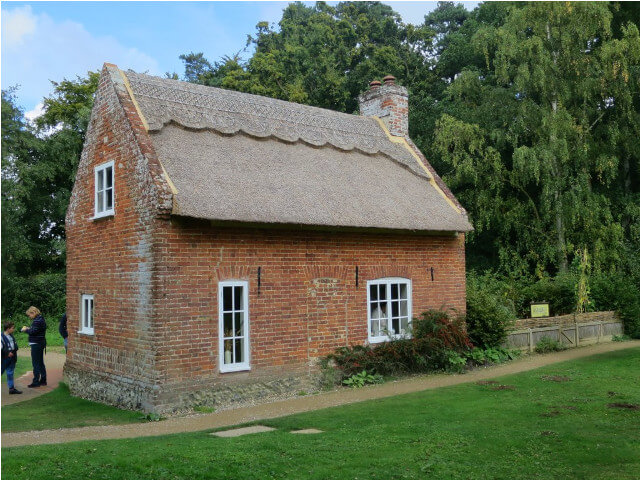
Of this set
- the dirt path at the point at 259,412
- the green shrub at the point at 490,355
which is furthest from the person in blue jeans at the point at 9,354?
the green shrub at the point at 490,355

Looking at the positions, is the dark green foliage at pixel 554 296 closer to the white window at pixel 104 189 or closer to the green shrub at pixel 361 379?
the green shrub at pixel 361 379

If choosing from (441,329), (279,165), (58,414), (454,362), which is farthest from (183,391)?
(454,362)

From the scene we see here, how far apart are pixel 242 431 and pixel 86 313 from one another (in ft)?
20.1

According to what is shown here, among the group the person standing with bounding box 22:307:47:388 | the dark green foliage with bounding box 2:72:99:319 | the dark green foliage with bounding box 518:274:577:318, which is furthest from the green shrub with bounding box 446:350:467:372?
the dark green foliage with bounding box 2:72:99:319

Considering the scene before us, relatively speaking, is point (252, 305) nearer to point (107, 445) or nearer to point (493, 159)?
point (107, 445)

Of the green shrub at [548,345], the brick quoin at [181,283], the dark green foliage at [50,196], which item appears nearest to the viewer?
the brick quoin at [181,283]

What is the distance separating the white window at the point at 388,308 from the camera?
1430 centimetres

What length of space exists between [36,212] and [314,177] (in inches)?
821

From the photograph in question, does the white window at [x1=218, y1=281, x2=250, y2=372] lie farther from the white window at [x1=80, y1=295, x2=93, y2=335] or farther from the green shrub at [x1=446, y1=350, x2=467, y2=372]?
the green shrub at [x1=446, y1=350, x2=467, y2=372]

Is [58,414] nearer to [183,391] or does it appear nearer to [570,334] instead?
[183,391]

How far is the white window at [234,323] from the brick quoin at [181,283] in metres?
0.13

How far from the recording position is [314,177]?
46.1 ft

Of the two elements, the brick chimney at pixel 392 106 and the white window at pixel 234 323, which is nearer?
the white window at pixel 234 323

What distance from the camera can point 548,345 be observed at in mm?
17875
